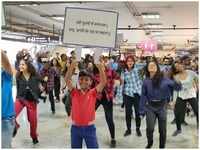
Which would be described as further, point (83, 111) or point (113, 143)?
point (113, 143)

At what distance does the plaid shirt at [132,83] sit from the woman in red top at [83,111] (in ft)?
8.88

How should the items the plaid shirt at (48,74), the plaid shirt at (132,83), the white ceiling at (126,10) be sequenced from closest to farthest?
the plaid shirt at (132,83) < the plaid shirt at (48,74) < the white ceiling at (126,10)

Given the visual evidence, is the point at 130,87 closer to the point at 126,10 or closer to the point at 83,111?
the point at 83,111

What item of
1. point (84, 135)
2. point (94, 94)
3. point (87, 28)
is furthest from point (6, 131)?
point (87, 28)

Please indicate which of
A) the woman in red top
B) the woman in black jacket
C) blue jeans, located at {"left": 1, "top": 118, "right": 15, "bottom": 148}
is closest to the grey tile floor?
the woman in black jacket

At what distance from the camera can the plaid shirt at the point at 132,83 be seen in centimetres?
716

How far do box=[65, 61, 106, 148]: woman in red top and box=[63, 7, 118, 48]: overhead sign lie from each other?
241 millimetres

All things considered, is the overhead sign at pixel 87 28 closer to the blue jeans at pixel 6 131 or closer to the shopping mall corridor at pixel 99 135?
the blue jeans at pixel 6 131

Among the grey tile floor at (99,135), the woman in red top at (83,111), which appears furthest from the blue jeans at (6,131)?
the grey tile floor at (99,135)

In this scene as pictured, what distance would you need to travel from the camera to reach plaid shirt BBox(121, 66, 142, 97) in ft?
23.5

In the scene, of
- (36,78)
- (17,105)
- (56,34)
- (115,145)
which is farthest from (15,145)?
(56,34)

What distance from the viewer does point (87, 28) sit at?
168 inches

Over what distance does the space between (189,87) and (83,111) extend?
3.41 m

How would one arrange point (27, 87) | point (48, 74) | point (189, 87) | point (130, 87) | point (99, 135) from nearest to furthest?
1. point (27, 87)
2. point (130, 87)
3. point (189, 87)
4. point (99, 135)
5. point (48, 74)
